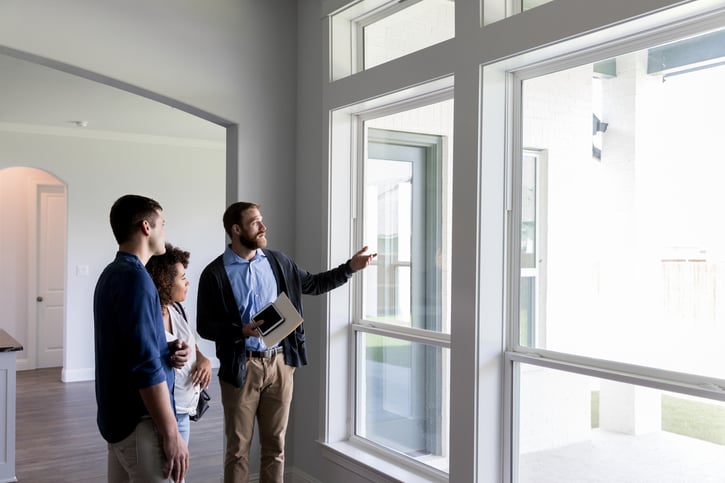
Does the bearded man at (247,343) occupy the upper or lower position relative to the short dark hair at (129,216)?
lower

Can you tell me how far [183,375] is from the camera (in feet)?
8.14

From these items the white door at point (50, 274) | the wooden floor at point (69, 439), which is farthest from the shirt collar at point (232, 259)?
the white door at point (50, 274)

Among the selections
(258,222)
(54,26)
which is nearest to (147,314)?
(258,222)

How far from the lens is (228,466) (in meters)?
3.48

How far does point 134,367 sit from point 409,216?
6.49 ft

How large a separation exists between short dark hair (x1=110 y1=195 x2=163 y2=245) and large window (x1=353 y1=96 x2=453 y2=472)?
65.4 inches

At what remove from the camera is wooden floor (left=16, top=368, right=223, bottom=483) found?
4.85 m

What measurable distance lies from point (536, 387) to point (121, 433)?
A: 167 centimetres

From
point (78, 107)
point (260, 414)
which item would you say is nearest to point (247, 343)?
point (260, 414)

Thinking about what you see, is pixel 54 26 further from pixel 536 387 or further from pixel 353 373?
pixel 536 387

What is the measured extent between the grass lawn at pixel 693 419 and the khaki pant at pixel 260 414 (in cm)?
179

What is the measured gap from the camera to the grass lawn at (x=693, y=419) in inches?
90.9

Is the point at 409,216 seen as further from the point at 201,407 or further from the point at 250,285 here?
the point at 201,407

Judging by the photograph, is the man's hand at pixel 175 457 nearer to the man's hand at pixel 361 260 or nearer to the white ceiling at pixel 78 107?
the man's hand at pixel 361 260
